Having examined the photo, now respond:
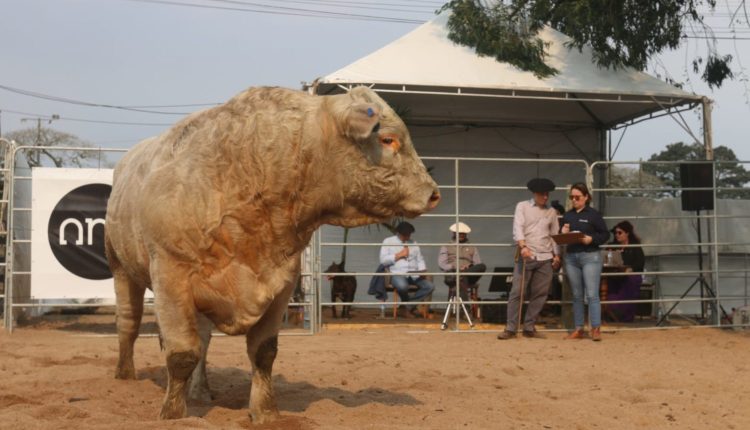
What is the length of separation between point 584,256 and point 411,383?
538cm

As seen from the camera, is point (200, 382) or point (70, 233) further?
point (70, 233)

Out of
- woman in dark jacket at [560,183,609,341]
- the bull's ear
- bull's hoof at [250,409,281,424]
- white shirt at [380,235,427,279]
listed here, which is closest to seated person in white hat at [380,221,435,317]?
white shirt at [380,235,427,279]

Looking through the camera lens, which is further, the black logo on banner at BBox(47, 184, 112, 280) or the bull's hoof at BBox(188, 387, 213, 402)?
the black logo on banner at BBox(47, 184, 112, 280)

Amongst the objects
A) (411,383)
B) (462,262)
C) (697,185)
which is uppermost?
(697,185)

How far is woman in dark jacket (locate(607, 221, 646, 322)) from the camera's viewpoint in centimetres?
1470

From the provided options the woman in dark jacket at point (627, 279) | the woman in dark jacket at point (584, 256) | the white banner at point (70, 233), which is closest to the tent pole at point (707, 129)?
the woman in dark jacket at point (627, 279)

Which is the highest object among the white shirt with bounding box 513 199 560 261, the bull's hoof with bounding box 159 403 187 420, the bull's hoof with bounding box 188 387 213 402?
the white shirt with bounding box 513 199 560 261

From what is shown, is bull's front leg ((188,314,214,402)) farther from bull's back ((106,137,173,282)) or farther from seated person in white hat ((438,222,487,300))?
seated person in white hat ((438,222,487,300))

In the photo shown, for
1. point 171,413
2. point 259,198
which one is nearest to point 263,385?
point 171,413

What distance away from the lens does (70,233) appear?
1244cm

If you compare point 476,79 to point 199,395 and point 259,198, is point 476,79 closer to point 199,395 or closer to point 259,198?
point 199,395

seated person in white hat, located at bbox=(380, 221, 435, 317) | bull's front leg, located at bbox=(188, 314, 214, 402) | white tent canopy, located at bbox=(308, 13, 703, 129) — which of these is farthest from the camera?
seated person in white hat, located at bbox=(380, 221, 435, 317)

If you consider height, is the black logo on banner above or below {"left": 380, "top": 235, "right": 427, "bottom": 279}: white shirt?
above

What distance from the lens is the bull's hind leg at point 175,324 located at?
5.34m
